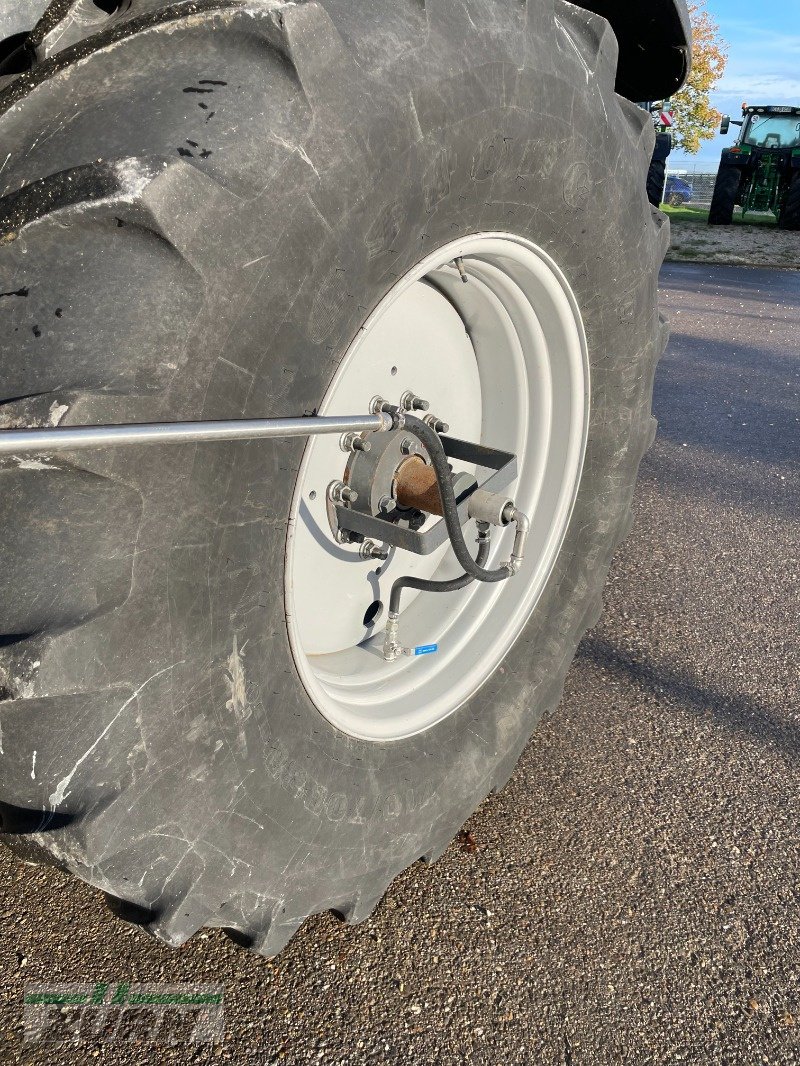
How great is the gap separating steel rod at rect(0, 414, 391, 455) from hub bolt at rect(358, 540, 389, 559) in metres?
0.57

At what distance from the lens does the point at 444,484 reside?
50.3 inches

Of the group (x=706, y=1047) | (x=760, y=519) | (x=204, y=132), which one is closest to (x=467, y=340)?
(x=204, y=132)

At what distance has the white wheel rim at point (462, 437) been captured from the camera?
142cm

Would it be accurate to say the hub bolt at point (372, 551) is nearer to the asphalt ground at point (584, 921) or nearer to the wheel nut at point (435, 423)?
the wheel nut at point (435, 423)

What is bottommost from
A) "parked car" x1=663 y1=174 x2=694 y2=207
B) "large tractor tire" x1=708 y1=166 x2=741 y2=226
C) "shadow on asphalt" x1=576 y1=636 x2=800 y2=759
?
"parked car" x1=663 y1=174 x2=694 y2=207

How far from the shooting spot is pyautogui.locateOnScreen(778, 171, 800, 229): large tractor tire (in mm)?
14031

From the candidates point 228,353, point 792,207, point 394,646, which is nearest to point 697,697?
point 394,646

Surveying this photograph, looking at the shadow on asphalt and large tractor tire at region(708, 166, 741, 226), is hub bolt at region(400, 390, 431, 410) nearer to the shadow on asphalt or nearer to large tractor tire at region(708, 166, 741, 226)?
the shadow on asphalt

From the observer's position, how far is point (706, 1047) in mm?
1327

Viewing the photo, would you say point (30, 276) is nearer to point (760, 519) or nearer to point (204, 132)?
point (204, 132)

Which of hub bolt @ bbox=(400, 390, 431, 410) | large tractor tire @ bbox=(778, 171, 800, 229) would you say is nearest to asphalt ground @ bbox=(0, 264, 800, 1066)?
hub bolt @ bbox=(400, 390, 431, 410)

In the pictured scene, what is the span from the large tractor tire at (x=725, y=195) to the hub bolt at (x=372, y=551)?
610 inches

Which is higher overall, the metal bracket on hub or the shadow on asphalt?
the metal bracket on hub

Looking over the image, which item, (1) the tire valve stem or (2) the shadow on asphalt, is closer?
(1) the tire valve stem
